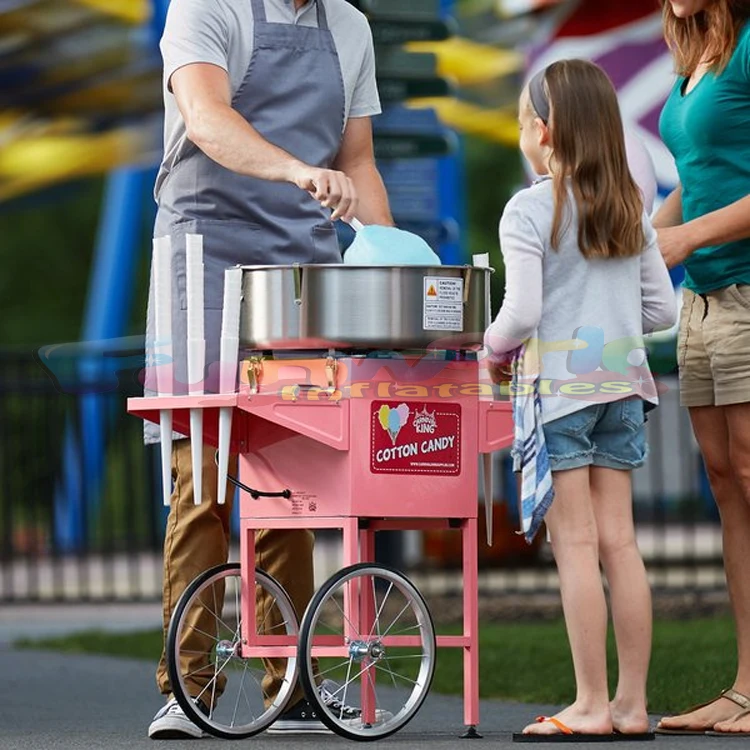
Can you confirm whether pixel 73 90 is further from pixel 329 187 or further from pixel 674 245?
pixel 329 187

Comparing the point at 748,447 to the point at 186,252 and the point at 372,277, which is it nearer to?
the point at 372,277

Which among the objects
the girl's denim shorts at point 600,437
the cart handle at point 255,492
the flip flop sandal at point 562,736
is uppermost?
the girl's denim shorts at point 600,437

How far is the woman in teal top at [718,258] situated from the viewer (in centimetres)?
552

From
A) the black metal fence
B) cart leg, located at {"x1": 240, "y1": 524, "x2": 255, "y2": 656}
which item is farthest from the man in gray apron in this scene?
the black metal fence

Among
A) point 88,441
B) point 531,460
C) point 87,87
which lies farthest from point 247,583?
point 87,87

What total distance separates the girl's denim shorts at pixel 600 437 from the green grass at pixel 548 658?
1.51m

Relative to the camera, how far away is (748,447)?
218 inches

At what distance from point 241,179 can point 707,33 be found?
4.39 ft

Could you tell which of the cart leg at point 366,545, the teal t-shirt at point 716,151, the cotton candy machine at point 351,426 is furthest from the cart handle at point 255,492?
the teal t-shirt at point 716,151

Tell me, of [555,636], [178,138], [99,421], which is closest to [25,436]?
[99,421]

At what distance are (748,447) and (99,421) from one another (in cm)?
998

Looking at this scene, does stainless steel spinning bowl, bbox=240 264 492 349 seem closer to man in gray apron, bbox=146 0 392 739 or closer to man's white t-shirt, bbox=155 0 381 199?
man in gray apron, bbox=146 0 392 739

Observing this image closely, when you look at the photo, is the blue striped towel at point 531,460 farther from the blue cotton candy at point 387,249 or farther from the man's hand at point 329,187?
the man's hand at point 329,187

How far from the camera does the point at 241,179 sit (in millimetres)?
5691
